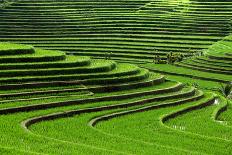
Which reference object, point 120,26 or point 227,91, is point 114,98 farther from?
point 120,26

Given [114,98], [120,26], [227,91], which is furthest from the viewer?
[120,26]

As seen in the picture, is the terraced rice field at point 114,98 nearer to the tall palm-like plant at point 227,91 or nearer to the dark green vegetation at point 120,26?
the dark green vegetation at point 120,26

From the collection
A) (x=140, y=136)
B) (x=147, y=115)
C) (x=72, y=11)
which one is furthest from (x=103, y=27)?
(x=140, y=136)

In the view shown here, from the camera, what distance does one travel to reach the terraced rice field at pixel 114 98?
1942 centimetres

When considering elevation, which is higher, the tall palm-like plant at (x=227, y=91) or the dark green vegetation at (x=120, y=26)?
the dark green vegetation at (x=120, y=26)

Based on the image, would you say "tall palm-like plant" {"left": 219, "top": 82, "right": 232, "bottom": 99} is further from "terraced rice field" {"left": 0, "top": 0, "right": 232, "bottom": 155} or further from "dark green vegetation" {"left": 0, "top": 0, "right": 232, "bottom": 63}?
"dark green vegetation" {"left": 0, "top": 0, "right": 232, "bottom": 63}

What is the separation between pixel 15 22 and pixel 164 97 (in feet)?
145

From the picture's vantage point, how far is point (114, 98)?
28984 mm

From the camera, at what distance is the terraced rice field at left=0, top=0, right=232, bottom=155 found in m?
19.4

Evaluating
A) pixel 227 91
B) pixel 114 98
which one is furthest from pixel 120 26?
pixel 114 98

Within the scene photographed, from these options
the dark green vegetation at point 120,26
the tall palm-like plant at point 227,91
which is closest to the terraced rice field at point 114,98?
the dark green vegetation at point 120,26

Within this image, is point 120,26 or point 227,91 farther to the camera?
point 120,26

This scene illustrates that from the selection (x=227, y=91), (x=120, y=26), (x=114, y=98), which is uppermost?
(x=120, y=26)

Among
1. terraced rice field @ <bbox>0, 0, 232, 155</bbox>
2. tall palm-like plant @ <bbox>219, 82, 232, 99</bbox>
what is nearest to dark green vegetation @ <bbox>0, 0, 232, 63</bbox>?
terraced rice field @ <bbox>0, 0, 232, 155</bbox>
